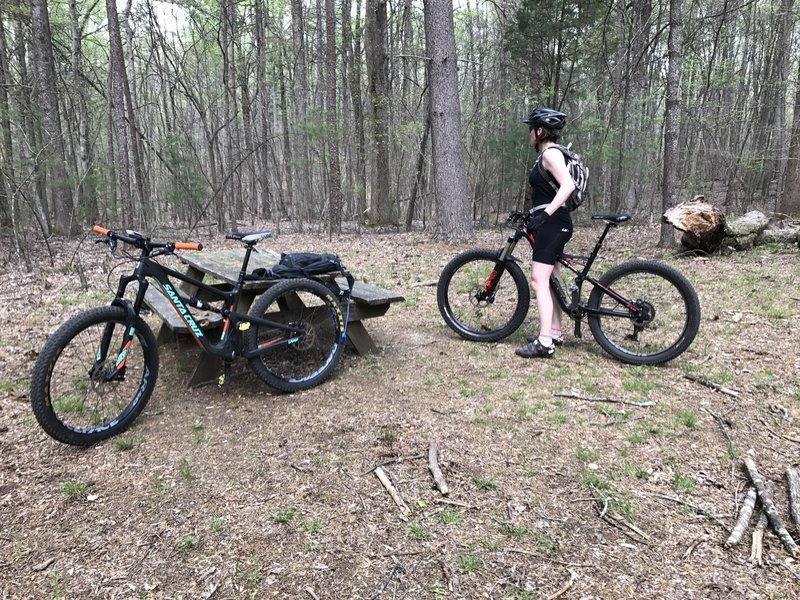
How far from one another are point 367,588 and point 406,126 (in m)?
13.3

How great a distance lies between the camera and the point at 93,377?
2916 mm

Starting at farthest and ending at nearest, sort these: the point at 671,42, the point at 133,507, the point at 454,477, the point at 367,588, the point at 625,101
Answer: the point at 625,101, the point at 671,42, the point at 454,477, the point at 133,507, the point at 367,588

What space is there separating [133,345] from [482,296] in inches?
108

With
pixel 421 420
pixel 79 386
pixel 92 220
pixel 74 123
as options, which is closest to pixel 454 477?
pixel 421 420

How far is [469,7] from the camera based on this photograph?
20.9 m

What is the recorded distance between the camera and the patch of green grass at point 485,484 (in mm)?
2490

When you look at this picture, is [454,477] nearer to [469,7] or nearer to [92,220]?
[92,220]

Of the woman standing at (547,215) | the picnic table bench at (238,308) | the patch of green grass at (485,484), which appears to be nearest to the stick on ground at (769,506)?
the patch of green grass at (485,484)

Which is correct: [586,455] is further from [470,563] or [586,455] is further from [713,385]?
[713,385]

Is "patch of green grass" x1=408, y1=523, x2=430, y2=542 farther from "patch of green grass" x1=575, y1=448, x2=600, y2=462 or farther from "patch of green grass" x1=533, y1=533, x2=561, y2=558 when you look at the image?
"patch of green grass" x1=575, y1=448, x2=600, y2=462

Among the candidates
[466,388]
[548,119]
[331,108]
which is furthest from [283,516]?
[331,108]

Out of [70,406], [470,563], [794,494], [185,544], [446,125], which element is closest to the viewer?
[470,563]

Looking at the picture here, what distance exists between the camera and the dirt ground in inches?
78.4

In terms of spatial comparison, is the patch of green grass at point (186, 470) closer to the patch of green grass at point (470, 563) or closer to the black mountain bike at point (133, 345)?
the black mountain bike at point (133, 345)
